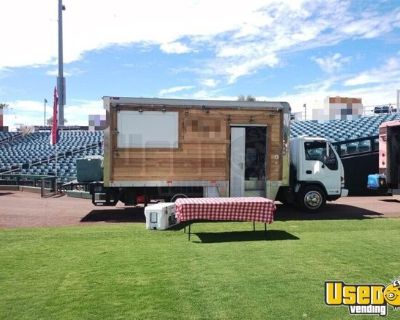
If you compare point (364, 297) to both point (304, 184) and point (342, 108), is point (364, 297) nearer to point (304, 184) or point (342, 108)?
point (304, 184)

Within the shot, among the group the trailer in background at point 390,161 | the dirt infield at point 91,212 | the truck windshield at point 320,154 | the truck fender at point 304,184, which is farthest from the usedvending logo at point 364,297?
the trailer in background at point 390,161

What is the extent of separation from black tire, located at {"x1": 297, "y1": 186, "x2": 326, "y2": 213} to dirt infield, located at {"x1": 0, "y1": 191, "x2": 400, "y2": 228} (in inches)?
11.1

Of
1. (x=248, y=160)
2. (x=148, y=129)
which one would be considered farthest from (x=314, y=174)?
(x=148, y=129)

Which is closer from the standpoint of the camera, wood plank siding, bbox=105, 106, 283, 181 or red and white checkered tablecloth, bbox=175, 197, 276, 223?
red and white checkered tablecloth, bbox=175, 197, 276, 223

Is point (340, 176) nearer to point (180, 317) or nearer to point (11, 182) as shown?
point (180, 317)

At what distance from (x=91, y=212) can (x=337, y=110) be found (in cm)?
3934

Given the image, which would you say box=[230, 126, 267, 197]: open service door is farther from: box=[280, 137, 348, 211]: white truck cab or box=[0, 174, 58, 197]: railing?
box=[0, 174, 58, 197]: railing

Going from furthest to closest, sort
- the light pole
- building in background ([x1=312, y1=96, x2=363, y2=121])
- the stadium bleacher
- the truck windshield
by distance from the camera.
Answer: the light pole, building in background ([x1=312, y1=96, x2=363, y2=121]), the stadium bleacher, the truck windshield

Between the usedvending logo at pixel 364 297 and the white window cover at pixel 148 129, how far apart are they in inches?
297

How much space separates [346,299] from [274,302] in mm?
983

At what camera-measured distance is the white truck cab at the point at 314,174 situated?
13.8 meters

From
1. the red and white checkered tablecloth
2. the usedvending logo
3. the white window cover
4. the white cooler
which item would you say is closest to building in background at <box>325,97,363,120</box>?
the white window cover

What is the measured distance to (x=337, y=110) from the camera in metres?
47.8

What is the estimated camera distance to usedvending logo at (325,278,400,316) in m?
5.25
